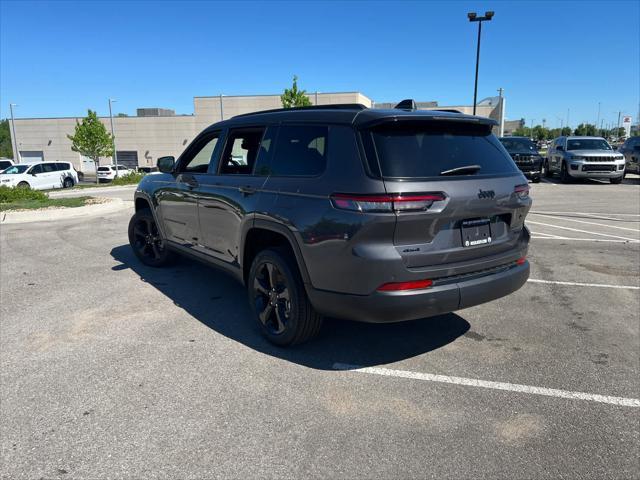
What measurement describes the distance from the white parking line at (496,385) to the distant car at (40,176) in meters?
27.6

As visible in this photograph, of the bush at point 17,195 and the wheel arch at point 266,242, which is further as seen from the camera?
the bush at point 17,195

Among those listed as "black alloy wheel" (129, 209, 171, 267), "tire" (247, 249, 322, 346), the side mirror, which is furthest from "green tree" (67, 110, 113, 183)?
"tire" (247, 249, 322, 346)

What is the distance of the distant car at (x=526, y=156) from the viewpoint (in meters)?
20.1

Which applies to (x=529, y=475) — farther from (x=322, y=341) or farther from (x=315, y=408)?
(x=322, y=341)

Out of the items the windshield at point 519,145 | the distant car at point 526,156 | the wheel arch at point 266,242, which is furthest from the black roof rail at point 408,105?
the windshield at point 519,145

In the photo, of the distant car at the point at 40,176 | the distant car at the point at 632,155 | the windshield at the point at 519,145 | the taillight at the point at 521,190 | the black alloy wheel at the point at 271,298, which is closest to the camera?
the taillight at the point at 521,190

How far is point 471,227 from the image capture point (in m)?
3.36

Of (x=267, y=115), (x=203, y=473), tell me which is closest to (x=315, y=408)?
(x=203, y=473)

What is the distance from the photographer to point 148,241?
21.2ft

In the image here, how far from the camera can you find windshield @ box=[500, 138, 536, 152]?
2075 centimetres

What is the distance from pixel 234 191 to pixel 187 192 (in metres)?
1.10

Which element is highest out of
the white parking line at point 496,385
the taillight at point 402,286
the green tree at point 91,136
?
the green tree at point 91,136

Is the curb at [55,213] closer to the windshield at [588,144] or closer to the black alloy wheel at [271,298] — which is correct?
the black alloy wheel at [271,298]

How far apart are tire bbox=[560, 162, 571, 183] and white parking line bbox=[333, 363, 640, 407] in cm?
1963
